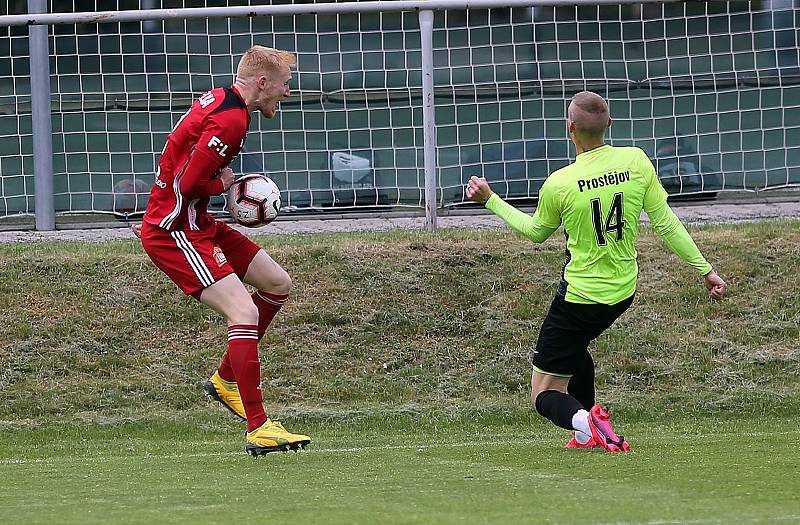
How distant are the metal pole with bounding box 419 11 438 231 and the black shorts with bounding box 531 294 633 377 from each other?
4.98m

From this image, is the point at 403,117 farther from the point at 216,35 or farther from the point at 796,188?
the point at 796,188

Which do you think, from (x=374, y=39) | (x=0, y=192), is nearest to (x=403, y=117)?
(x=374, y=39)

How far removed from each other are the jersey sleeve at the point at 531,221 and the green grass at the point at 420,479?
1126 millimetres

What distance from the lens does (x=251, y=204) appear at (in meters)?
7.34

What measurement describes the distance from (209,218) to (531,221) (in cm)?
171

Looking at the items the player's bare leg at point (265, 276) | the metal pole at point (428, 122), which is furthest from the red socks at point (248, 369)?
the metal pole at point (428, 122)

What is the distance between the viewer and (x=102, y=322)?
10.6 m

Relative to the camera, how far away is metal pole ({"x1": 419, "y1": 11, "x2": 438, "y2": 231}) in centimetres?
1187

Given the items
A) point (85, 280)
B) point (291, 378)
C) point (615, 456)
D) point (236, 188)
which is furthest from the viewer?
point (85, 280)

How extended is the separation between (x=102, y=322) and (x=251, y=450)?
13.8 feet

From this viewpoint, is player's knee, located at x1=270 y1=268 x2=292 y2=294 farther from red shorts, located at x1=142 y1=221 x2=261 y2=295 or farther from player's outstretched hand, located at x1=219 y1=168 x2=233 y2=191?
player's outstretched hand, located at x1=219 y1=168 x2=233 y2=191

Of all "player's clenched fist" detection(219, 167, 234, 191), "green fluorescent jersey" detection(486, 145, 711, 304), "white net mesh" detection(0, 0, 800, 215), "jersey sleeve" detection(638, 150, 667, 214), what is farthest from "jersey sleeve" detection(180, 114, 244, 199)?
"white net mesh" detection(0, 0, 800, 215)

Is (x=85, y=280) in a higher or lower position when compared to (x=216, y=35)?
lower

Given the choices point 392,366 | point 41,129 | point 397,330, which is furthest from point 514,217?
point 41,129
